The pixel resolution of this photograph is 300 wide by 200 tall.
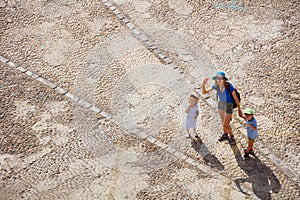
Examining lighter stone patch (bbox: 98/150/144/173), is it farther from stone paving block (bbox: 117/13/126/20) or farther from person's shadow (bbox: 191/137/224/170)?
stone paving block (bbox: 117/13/126/20)

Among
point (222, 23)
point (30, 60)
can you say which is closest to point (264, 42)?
point (222, 23)

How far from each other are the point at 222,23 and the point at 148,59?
7.08 feet

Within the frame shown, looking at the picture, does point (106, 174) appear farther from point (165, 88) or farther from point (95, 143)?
point (165, 88)

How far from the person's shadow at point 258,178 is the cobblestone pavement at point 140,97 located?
0.02m

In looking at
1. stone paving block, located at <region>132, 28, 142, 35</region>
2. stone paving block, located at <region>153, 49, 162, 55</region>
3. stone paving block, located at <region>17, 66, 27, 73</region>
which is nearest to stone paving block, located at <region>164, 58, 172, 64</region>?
stone paving block, located at <region>153, 49, 162, 55</region>

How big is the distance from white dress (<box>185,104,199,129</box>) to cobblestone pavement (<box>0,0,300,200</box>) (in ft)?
1.09

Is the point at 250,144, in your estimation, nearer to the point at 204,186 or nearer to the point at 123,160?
the point at 204,186

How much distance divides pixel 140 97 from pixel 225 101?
211cm

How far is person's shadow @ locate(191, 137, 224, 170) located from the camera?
11625 millimetres

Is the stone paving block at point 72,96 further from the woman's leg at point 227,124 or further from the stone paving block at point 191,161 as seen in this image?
the woman's leg at point 227,124

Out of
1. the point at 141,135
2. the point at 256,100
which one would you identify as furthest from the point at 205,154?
the point at 256,100

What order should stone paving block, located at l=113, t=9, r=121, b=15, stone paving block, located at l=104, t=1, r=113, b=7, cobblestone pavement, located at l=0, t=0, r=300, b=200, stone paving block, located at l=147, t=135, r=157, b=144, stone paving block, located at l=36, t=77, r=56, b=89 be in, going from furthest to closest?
stone paving block, located at l=104, t=1, r=113, b=7 → stone paving block, located at l=113, t=9, r=121, b=15 → stone paving block, located at l=36, t=77, r=56, b=89 → stone paving block, located at l=147, t=135, r=157, b=144 → cobblestone pavement, located at l=0, t=0, r=300, b=200

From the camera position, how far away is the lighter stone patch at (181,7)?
1505cm

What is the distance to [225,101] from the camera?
11.6m
